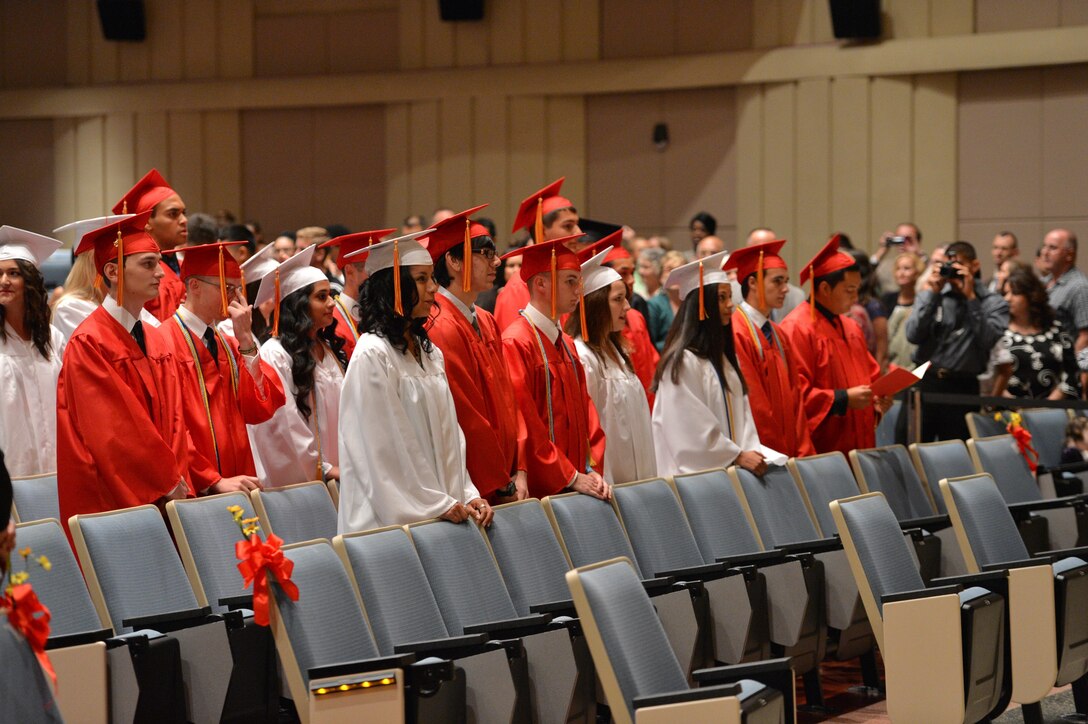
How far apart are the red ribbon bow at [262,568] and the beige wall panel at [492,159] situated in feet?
29.5

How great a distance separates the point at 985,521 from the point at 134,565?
292cm

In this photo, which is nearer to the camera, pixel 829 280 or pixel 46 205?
pixel 829 280

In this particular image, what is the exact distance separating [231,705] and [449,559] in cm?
70

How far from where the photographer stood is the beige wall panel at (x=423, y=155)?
12.4 meters

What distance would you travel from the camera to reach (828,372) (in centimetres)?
657

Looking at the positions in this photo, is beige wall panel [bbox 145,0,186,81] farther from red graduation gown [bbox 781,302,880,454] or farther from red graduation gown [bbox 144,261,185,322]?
red graduation gown [bbox 781,302,880,454]

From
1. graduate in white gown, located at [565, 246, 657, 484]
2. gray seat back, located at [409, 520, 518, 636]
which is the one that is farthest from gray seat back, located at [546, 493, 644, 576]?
graduate in white gown, located at [565, 246, 657, 484]

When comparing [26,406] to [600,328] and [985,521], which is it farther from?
[985,521]

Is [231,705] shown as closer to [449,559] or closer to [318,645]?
[318,645]

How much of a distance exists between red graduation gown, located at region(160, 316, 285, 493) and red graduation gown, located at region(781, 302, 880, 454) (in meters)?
2.67

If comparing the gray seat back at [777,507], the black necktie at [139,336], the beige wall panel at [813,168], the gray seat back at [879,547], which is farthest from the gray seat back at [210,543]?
the beige wall panel at [813,168]

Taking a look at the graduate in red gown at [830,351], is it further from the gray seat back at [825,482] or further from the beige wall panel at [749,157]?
the beige wall panel at [749,157]

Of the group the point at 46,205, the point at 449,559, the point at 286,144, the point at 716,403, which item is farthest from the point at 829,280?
the point at 46,205

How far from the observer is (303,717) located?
128 inches
